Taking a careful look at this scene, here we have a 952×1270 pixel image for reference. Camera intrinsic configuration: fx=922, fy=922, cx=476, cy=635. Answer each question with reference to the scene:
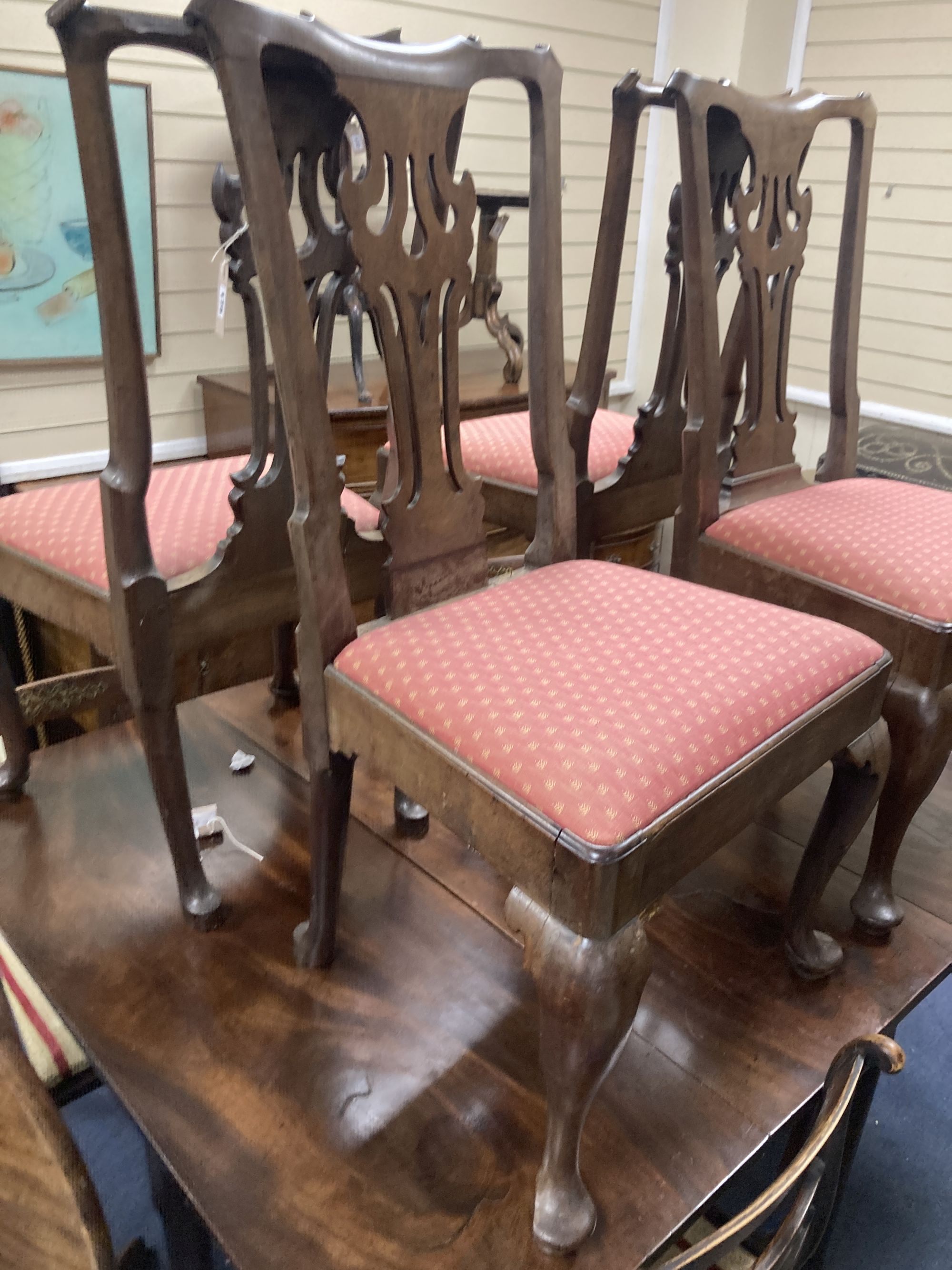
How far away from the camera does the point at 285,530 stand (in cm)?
117

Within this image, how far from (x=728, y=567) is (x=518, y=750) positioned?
64 centimetres

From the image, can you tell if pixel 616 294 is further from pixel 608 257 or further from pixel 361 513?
pixel 361 513

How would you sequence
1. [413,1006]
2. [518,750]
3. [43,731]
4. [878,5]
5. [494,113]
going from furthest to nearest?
1. [878,5]
2. [494,113]
3. [43,731]
4. [413,1006]
5. [518,750]

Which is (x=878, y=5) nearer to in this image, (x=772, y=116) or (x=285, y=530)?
(x=772, y=116)

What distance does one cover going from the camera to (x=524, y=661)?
0.90 metres

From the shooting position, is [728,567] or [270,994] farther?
[728,567]

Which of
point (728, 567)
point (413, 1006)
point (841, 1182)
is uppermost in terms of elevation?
point (728, 567)

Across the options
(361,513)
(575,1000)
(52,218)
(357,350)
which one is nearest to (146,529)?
(361,513)

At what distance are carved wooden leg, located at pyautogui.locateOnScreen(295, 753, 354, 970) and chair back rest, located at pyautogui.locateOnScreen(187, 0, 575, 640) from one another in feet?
0.51

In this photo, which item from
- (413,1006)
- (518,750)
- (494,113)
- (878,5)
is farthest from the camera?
(878,5)

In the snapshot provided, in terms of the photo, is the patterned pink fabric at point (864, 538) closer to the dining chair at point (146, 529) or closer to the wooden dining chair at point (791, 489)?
the wooden dining chair at point (791, 489)

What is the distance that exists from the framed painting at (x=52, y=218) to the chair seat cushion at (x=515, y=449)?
2.34 feet

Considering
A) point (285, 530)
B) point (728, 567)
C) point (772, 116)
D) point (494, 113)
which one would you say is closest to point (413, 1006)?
point (285, 530)

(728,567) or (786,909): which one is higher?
(728,567)
